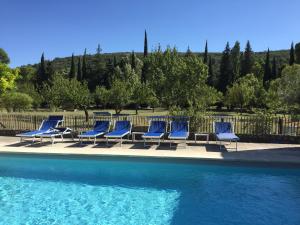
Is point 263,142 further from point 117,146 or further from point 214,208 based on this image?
point 214,208

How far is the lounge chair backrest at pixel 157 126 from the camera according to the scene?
12564 millimetres

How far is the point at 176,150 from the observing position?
11055 mm

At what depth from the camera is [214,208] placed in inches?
274

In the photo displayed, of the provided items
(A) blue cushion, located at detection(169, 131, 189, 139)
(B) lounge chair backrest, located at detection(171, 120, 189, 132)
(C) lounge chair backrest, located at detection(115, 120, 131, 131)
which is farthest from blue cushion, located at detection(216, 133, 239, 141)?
(C) lounge chair backrest, located at detection(115, 120, 131, 131)

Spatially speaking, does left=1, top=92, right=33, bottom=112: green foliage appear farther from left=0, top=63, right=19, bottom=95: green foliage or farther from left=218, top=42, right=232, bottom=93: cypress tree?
left=218, top=42, right=232, bottom=93: cypress tree

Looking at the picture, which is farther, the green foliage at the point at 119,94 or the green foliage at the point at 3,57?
the green foliage at the point at 3,57

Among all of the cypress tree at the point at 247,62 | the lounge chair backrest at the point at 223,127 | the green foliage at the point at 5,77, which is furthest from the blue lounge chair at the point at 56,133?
the cypress tree at the point at 247,62

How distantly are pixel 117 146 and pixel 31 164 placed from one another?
3.03 metres

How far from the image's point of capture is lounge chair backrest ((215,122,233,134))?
40.3 ft

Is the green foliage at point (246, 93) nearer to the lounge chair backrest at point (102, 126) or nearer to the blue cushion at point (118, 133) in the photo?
the lounge chair backrest at point (102, 126)

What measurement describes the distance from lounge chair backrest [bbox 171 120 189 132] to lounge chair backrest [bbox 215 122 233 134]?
1155mm

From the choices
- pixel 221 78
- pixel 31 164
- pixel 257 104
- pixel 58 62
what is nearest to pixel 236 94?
pixel 257 104

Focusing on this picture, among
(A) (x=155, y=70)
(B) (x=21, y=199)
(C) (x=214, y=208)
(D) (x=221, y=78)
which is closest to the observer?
(C) (x=214, y=208)

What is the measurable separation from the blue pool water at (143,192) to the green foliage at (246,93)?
32157mm
